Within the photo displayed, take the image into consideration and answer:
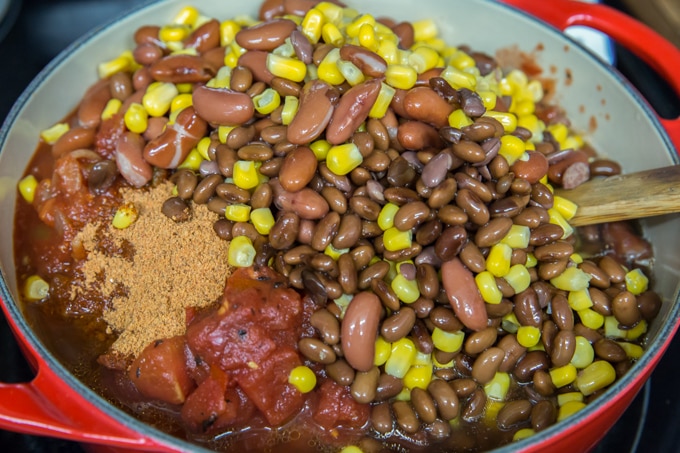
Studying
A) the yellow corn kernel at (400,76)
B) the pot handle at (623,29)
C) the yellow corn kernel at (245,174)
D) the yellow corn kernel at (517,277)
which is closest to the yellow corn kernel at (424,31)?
the pot handle at (623,29)

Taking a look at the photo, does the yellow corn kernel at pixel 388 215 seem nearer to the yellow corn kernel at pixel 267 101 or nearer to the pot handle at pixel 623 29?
the yellow corn kernel at pixel 267 101

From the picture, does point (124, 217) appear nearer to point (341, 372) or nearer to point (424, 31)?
point (341, 372)

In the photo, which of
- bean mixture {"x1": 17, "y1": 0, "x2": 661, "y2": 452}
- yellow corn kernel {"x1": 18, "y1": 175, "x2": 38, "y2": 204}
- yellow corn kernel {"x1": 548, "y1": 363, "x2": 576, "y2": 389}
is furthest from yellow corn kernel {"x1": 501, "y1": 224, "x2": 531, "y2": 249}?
yellow corn kernel {"x1": 18, "y1": 175, "x2": 38, "y2": 204}

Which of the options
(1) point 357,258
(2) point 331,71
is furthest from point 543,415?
(2) point 331,71

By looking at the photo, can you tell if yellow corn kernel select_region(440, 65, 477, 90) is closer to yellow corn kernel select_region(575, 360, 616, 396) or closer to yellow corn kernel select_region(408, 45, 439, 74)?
yellow corn kernel select_region(408, 45, 439, 74)

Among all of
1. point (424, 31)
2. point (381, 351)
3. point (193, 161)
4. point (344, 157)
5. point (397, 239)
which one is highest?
point (424, 31)

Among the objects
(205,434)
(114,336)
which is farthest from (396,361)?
(114,336)
